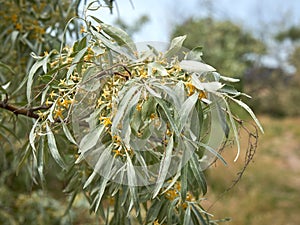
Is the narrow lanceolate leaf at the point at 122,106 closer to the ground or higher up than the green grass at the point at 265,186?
closer to the ground

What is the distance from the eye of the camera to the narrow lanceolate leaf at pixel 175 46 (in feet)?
2.49

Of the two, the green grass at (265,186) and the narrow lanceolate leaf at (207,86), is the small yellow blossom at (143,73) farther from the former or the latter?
the green grass at (265,186)

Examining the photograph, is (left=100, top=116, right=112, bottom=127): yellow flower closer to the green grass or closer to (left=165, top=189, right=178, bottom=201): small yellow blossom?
(left=165, top=189, right=178, bottom=201): small yellow blossom

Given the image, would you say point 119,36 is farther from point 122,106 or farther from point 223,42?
point 223,42

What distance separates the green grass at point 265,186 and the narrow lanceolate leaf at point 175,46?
2.36m

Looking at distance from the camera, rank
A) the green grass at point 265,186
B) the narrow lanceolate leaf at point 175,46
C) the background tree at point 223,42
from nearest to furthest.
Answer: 1. the narrow lanceolate leaf at point 175,46
2. the green grass at point 265,186
3. the background tree at point 223,42

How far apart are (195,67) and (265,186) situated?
474cm

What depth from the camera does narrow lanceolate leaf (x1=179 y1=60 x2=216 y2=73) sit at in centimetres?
70

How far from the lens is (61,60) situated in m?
0.86

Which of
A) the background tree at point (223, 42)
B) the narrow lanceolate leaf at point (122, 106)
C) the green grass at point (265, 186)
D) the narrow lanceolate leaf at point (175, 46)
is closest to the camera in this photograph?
the narrow lanceolate leaf at point (122, 106)

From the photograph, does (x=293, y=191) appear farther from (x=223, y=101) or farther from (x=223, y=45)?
(x=223, y=101)

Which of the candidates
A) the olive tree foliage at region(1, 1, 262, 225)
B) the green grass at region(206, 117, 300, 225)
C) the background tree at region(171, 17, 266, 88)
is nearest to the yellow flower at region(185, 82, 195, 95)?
the olive tree foliage at region(1, 1, 262, 225)

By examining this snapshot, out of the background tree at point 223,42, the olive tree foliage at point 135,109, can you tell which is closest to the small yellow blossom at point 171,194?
the olive tree foliage at point 135,109

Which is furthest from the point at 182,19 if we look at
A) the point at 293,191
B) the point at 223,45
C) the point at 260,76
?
the point at 293,191
